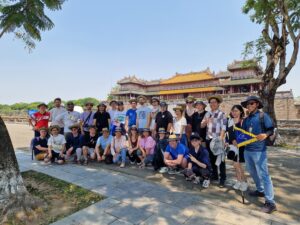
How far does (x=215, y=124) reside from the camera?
414cm

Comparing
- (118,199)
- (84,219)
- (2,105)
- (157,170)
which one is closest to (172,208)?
(118,199)

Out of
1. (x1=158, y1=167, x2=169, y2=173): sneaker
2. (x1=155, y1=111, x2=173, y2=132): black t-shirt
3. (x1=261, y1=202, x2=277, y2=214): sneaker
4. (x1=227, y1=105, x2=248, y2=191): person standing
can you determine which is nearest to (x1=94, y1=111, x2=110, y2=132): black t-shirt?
(x1=155, y1=111, x2=173, y2=132): black t-shirt

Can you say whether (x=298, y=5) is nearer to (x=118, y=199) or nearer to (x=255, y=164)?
(x=255, y=164)

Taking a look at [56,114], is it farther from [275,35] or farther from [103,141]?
[275,35]

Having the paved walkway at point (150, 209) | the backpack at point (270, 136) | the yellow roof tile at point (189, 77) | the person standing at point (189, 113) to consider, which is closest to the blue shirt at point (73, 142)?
the paved walkway at point (150, 209)

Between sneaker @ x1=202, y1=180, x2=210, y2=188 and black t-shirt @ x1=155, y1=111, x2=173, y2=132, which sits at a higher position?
black t-shirt @ x1=155, y1=111, x2=173, y2=132

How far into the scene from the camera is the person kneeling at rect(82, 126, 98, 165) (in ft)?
19.0

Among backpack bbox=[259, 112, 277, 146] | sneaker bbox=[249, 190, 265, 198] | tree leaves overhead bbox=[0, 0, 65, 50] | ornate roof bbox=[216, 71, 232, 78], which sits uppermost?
ornate roof bbox=[216, 71, 232, 78]

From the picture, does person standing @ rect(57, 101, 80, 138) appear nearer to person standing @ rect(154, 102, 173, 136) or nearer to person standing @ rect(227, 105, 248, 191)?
A: person standing @ rect(154, 102, 173, 136)

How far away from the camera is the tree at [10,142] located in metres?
2.99

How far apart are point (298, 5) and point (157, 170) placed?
10077mm

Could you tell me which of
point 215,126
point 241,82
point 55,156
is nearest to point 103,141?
point 55,156

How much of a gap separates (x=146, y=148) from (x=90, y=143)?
5.87ft

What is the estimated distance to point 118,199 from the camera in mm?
3422
